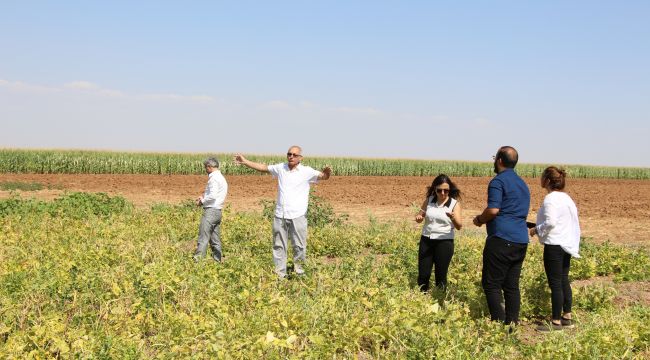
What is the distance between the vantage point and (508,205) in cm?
666

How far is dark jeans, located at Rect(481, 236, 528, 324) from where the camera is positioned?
21.8 feet

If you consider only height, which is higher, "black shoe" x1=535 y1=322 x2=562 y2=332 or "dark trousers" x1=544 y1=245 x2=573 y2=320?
"dark trousers" x1=544 y1=245 x2=573 y2=320

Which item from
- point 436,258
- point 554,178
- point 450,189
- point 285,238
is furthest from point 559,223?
point 285,238

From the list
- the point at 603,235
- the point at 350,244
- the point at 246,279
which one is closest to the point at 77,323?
the point at 246,279

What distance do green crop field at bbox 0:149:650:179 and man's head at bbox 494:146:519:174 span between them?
4247 cm

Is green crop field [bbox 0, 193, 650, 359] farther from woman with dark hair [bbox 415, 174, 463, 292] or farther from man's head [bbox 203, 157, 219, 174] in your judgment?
man's head [bbox 203, 157, 219, 174]

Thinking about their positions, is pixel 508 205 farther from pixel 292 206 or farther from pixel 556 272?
pixel 292 206

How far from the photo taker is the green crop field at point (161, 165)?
140ft

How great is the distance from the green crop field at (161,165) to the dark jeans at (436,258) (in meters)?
41.1

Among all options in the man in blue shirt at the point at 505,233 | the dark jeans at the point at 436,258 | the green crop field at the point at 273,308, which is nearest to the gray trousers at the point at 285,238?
the green crop field at the point at 273,308

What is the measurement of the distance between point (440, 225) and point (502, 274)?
131 cm

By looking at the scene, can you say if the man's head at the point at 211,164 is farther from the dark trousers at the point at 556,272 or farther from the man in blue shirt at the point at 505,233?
the dark trousers at the point at 556,272

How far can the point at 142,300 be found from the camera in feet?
22.0

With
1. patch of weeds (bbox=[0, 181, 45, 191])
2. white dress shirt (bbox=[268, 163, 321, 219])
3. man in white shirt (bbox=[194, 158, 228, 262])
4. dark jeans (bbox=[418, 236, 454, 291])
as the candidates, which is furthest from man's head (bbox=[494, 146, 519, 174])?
patch of weeds (bbox=[0, 181, 45, 191])
